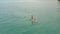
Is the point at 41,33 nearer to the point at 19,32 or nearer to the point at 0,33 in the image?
the point at 19,32

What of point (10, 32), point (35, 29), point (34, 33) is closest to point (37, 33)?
point (34, 33)

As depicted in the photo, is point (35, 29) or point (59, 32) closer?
point (59, 32)

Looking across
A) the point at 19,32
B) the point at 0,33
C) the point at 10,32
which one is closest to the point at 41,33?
the point at 19,32

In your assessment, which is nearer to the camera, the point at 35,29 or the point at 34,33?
the point at 34,33

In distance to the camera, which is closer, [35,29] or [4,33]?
[4,33]

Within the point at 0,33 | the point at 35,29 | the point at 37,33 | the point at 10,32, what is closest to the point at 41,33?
the point at 37,33

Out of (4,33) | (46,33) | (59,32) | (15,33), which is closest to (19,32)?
(15,33)

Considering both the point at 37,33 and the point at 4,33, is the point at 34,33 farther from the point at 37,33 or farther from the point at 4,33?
the point at 4,33

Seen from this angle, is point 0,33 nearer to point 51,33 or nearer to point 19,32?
point 19,32
